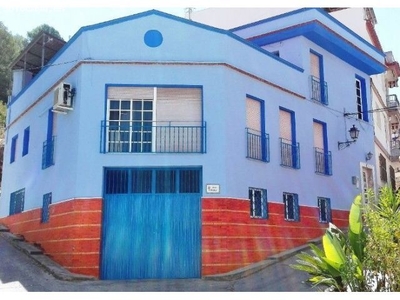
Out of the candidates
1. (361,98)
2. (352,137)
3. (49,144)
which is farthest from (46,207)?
(361,98)

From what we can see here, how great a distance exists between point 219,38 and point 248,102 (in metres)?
1.92

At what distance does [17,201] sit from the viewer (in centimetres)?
1532

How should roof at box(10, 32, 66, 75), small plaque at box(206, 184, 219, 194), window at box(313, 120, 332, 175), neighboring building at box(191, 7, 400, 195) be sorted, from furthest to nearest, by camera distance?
neighboring building at box(191, 7, 400, 195) → roof at box(10, 32, 66, 75) → window at box(313, 120, 332, 175) → small plaque at box(206, 184, 219, 194)

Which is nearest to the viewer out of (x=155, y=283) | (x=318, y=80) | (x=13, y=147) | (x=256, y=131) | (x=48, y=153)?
(x=155, y=283)

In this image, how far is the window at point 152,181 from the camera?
1120 centimetres

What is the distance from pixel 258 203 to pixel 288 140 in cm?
254

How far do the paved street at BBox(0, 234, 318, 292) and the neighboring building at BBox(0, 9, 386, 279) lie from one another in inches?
20.6

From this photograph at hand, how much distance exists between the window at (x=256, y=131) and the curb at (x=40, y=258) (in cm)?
528

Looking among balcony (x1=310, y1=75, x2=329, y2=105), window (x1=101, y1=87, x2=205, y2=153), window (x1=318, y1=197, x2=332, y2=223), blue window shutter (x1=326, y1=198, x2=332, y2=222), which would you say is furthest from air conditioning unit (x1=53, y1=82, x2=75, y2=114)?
blue window shutter (x1=326, y1=198, x2=332, y2=222)

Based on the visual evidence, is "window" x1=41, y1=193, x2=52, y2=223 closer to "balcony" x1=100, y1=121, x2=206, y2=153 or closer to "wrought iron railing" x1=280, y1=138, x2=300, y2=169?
"balcony" x1=100, y1=121, x2=206, y2=153

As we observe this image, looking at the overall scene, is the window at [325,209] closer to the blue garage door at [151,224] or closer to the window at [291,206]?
the window at [291,206]

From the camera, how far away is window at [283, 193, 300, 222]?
43.3ft

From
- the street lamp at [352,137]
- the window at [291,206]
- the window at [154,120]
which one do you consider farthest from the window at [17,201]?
the street lamp at [352,137]

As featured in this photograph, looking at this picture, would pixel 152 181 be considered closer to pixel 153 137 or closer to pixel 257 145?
pixel 153 137
